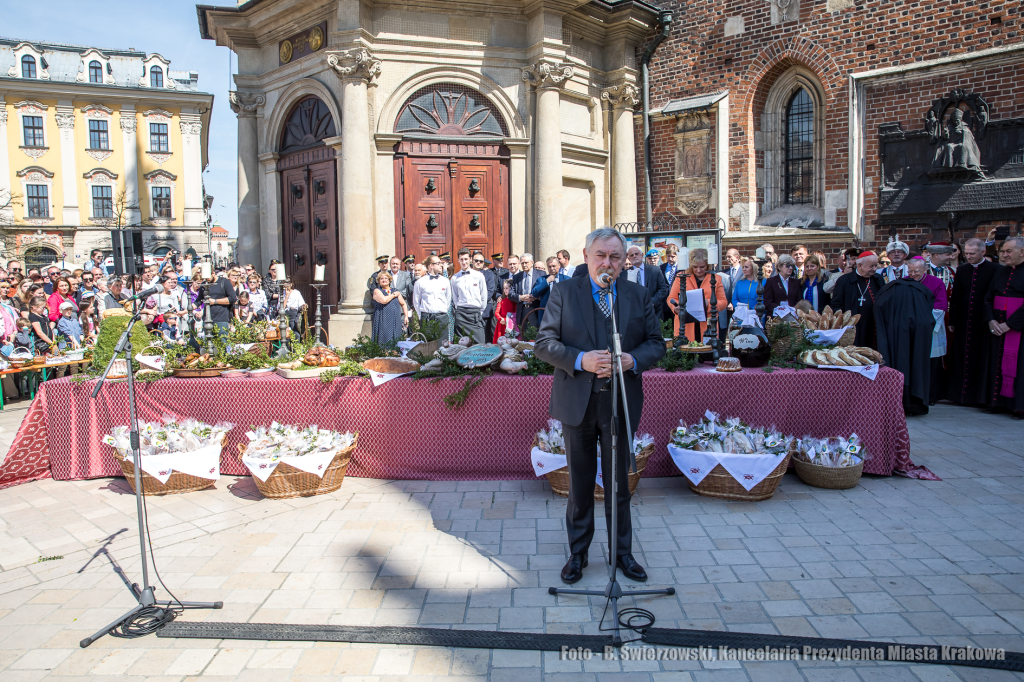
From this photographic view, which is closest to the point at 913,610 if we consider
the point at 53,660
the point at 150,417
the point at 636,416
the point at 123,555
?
the point at 636,416

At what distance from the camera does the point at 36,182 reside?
42.0 metres

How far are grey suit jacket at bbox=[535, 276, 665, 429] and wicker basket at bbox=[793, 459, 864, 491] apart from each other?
2.32 m

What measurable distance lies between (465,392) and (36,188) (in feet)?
157

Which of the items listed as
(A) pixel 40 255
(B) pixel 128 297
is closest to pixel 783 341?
(B) pixel 128 297

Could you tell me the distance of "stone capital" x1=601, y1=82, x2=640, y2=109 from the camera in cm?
1265

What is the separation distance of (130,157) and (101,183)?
2.52 metres

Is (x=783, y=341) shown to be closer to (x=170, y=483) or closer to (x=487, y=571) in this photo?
(x=487, y=571)

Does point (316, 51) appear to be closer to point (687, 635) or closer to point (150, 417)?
point (150, 417)

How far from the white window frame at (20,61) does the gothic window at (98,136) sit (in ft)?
11.8

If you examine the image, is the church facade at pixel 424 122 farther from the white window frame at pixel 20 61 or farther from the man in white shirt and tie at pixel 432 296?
the white window frame at pixel 20 61

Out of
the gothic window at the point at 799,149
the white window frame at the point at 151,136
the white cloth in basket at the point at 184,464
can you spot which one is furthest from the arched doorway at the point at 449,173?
the white window frame at the point at 151,136

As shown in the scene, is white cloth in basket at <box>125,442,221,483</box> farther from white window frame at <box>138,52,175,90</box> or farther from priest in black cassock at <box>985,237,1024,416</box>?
white window frame at <box>138,52,175,90</box>

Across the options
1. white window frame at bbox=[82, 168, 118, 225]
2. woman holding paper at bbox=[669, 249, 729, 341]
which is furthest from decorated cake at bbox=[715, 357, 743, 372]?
white window frame at bbox=[82, 168, 118, 225]

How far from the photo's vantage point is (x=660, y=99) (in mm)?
12828
